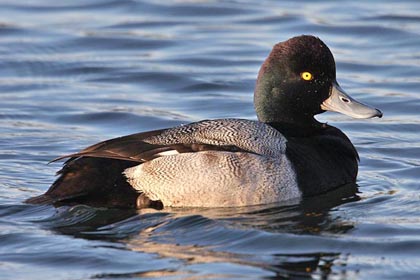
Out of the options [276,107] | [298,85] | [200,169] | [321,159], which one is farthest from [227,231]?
[298,85]

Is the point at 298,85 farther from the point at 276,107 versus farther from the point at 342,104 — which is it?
the point at 342,104

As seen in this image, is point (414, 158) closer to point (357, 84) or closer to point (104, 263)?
point (357, 84)

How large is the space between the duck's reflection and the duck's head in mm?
869

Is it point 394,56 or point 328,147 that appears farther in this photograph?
point 394,56

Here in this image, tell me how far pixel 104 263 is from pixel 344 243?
1.63 m

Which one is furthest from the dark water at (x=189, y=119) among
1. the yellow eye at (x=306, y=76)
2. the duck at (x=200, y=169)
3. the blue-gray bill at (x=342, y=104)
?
the yellow eye at (x=306, y=76)

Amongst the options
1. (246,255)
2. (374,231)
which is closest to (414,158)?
(374,231)

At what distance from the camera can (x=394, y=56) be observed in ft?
46.0

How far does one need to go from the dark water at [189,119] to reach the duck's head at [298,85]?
736mm

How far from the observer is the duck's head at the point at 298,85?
8945mm

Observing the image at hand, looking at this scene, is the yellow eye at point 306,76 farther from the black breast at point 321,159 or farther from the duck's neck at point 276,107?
the black breast at point 321,159

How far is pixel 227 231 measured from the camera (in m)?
7.69

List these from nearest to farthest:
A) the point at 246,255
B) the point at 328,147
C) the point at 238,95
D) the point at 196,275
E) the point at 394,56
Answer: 1. the point at 196,275
2. the point at 246,255
3. the point at 328,147
4. the point at 238,95
5. the point at 394,56

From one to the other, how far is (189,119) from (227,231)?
4.03 meters
